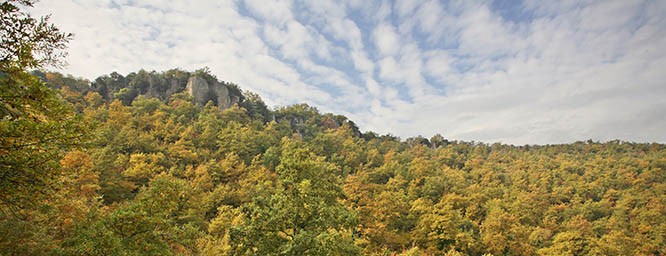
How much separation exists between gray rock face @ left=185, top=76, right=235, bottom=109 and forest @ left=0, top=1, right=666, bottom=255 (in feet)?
5.99

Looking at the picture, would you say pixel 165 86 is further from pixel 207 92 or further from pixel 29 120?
pixel 29 120

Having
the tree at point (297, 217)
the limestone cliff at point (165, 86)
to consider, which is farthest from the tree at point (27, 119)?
the limestone cliff at point (165, 86)

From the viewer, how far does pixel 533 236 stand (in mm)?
27828

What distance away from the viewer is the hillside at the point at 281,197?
30.0 ft

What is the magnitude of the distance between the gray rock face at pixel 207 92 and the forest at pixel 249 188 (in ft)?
5.99

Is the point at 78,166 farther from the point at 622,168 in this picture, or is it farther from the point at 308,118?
the point at 622,168

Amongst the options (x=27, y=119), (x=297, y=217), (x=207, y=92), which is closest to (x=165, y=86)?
(x=207, y=92)

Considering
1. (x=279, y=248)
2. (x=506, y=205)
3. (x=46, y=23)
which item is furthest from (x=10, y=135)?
(x=506, y=205)

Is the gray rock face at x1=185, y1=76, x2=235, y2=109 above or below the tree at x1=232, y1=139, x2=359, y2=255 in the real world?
above

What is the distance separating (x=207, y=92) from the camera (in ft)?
184

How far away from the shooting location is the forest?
5809 mm

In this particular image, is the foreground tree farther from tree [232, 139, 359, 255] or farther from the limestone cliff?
the limestone cliff

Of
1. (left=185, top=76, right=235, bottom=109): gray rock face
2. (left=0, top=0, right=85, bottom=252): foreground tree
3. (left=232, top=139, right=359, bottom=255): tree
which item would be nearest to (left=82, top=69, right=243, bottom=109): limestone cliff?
(left=185, top=76, right=235, bottom=109): gray rock face

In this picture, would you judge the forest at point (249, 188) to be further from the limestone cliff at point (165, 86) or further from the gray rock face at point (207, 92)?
the gray rock face at point (207, 92)
